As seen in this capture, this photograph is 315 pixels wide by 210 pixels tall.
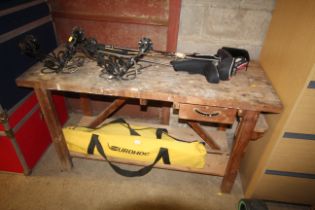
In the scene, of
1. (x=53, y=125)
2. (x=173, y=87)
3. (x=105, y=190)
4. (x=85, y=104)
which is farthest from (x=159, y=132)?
(x=85, y=104)

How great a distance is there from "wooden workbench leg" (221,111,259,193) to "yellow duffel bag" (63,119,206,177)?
207 millimetres

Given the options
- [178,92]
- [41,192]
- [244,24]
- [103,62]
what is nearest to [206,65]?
[178,92]

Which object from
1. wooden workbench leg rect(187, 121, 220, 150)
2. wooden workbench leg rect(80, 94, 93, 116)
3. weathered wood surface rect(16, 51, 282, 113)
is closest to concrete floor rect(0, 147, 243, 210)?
wooden workbench leg rect(187, 121, 220, 150)

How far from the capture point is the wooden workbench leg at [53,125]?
1.43 meters

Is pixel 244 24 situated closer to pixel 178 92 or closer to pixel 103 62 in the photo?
pixel 178 92

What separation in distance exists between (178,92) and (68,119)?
1.63 meters

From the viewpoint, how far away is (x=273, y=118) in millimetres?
1386

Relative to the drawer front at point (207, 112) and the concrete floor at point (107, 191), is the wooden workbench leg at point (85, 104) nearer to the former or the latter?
the concrete floor at point (107, 191)

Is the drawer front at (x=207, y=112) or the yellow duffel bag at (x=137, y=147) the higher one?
the drawer front at (x=207, y=112)

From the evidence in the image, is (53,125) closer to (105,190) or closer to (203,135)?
(105,190)

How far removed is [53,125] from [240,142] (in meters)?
1.33

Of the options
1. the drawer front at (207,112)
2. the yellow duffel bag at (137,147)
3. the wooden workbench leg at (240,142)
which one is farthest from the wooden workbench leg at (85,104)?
the wooden workbench leg at (240,142)

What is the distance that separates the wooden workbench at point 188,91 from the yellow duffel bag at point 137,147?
27 cm

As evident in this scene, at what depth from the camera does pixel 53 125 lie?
1.58 m
